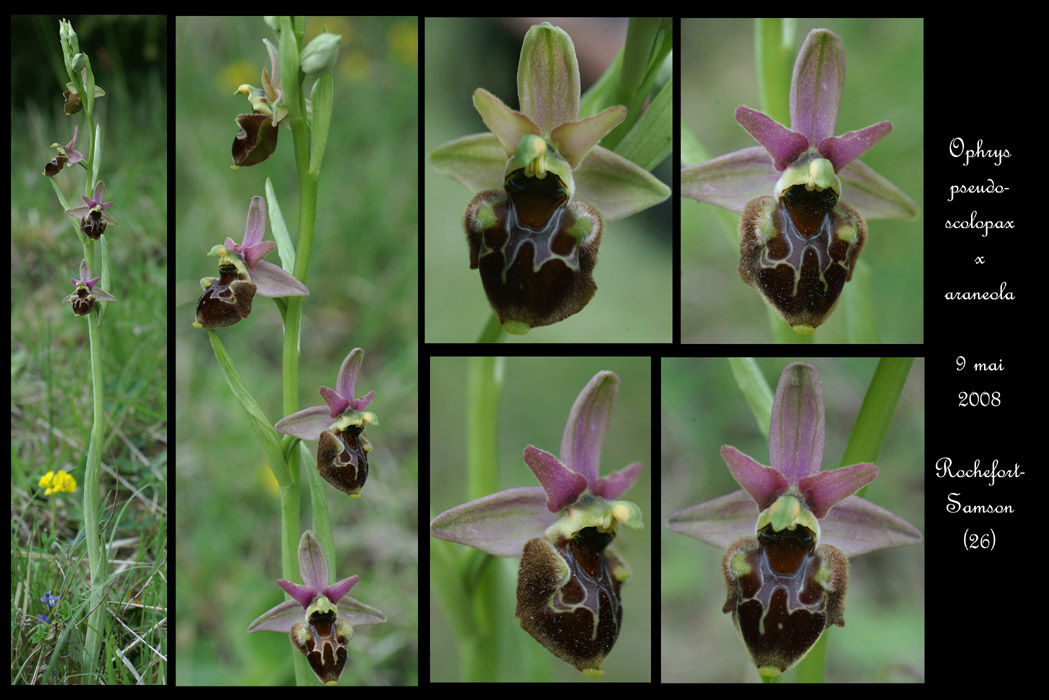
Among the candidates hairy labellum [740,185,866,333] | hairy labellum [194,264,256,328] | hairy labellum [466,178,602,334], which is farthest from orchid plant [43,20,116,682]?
hairy labellum [740,185,866,333]

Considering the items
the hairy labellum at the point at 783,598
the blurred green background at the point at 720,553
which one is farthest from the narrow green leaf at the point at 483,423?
the hairy labellum at the point at 783,598

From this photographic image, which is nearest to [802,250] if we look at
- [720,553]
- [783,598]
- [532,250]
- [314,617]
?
[532,250]

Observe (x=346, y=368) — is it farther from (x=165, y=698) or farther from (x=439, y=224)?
(x=165, y=698)

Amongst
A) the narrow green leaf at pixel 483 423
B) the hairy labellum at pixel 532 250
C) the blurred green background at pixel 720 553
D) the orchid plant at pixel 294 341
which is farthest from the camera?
the blurred green background at pixel 720 553

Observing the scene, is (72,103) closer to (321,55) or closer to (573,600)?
(321,55)

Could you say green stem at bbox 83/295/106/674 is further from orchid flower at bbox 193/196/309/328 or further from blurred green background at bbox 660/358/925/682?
blurred green background at bbox 660/358/925/682

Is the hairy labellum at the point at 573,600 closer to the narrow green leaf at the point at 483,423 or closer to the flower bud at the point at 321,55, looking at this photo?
the narrow green leaf at the point at 483,423
